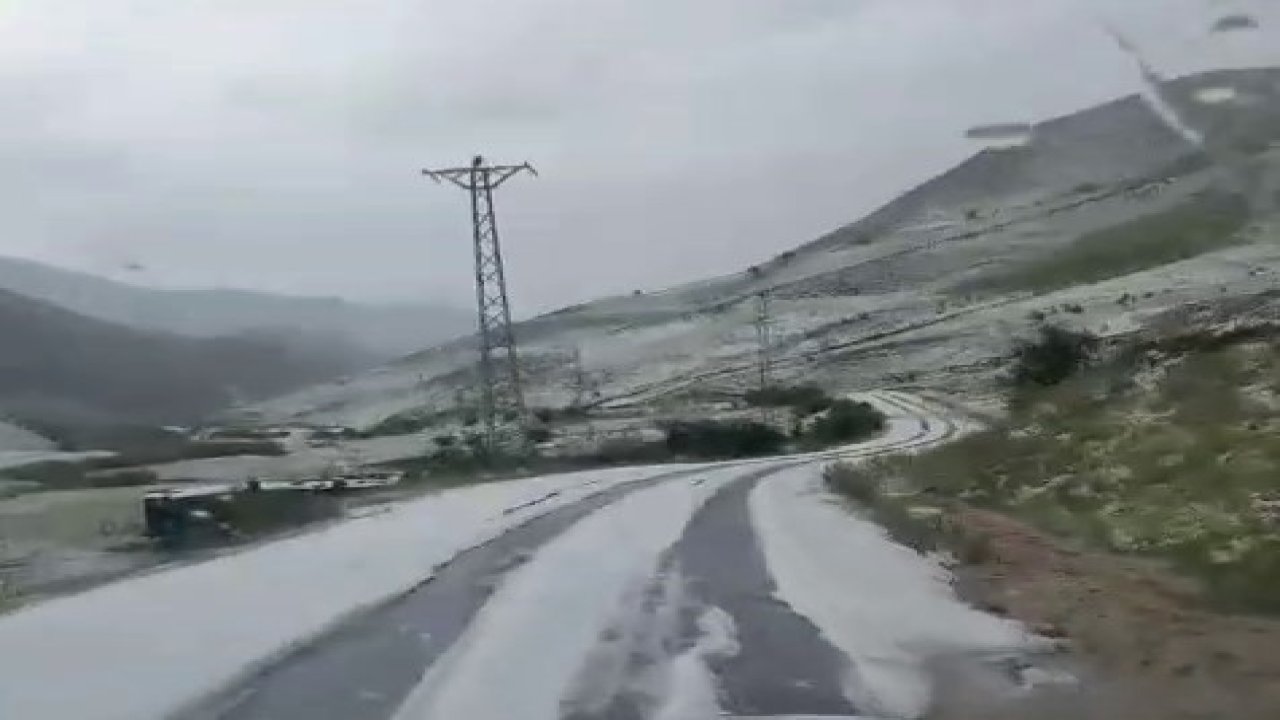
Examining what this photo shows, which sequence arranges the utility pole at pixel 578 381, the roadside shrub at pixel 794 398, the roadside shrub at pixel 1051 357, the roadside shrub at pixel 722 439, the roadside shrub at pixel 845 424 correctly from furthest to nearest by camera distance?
the roadside shrub at pixel 794 398 < the roadside shrub at pixel 1051 357 < the roadside shrub at pixel 845 424 < the utility pole at pixel 578 381 < the roadside shrub at pixel 722 439

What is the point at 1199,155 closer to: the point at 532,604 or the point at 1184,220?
the point at 1184,220

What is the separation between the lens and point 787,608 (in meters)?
14.3

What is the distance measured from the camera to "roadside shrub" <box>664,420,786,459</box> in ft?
178

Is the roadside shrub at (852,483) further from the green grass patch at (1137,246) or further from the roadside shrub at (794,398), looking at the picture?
the green grass patch at (1137,246)

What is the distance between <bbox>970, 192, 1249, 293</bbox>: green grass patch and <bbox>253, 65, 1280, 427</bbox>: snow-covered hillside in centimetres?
24

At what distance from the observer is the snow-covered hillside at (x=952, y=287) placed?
2613 inches

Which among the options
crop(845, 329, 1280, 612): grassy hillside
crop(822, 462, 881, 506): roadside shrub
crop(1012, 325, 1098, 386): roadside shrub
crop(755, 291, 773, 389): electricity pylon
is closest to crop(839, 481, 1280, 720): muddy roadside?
crop(845, 329, 1280, 612): grassy hillside

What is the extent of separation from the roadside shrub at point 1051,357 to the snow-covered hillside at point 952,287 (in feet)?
7.73

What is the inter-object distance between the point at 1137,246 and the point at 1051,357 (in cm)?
6554

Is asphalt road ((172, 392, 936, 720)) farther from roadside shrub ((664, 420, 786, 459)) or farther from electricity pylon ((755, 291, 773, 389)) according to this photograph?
electricity pylon ((755, 291, 773, 389))

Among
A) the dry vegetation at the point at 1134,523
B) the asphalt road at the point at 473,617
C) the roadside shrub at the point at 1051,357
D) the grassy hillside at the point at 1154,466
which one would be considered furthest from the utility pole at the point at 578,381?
the asphalt road at the point at 473,617

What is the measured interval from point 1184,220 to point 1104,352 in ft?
210

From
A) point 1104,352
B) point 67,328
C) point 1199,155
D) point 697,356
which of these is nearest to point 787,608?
point 67,328

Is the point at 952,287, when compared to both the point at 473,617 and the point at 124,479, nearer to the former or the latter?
the point at 124,479
